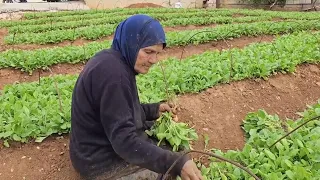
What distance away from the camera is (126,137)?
241 cm

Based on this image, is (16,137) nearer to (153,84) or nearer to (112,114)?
(112,114)

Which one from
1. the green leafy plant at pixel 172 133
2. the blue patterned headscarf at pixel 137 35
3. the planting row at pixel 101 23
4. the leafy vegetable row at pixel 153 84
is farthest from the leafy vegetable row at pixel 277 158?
the planting row at pixel 101 23

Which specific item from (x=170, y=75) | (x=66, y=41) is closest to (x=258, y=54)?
(x=170, y=75)

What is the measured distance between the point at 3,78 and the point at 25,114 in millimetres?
3843

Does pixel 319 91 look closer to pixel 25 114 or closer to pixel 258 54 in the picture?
pixel 258 54

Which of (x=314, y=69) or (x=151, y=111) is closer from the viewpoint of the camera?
(x=151, y=111)

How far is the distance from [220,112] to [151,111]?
1342mm

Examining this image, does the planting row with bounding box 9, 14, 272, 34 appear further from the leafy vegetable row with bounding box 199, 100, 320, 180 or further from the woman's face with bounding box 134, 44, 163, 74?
the woman's face with bounding box 134, 44, 163, 74

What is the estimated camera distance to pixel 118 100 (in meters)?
2.44

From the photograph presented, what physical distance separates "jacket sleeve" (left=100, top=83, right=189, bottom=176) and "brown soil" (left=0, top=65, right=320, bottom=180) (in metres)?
1.14

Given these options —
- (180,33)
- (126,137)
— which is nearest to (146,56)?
(126,137)

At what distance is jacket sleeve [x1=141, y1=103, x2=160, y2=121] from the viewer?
336 cm

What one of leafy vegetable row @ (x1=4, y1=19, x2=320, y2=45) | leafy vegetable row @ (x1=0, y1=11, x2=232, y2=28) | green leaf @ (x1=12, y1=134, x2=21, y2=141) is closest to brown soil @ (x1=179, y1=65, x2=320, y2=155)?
green leaf @ (x1=12, y1=134, x2=21, y2=141)

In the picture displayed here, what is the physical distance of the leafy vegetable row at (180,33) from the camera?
10094 millimetres
